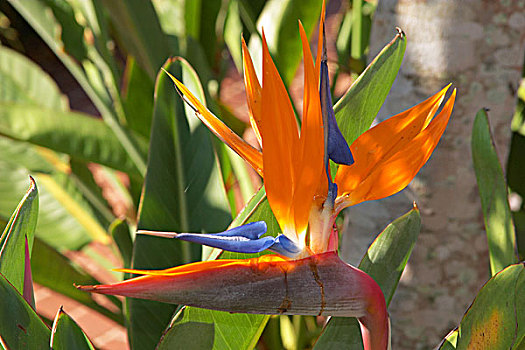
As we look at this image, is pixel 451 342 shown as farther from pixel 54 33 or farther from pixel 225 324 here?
pixel 54 33

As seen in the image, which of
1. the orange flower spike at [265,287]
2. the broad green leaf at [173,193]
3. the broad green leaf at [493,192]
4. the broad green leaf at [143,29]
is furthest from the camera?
the broad green leaf at [143,29]

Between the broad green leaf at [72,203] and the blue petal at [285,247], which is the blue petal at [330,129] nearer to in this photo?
the blue petal at [285,247]

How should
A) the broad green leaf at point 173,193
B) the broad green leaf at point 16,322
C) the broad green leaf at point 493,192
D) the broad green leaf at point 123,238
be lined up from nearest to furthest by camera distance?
1. the broad green leaf at point 16,322
2. the broad green leaf at point 493,192
3. the broad green leaf at point 173,193
4. the broad green leaf at point 123,238

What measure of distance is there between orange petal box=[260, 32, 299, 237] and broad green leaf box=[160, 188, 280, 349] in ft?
0.48

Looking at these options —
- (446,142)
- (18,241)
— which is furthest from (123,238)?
(446,142)

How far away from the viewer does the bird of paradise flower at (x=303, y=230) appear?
328 millimetres

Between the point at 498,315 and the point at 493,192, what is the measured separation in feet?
0.51

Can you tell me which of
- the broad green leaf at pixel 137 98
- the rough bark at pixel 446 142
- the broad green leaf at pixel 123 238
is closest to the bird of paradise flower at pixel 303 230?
the rough bark at pixel 446 142

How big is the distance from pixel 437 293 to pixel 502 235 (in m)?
0.17

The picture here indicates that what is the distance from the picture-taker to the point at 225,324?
0.53 metres

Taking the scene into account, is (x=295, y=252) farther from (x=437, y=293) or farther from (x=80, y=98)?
(x=80, y=98)

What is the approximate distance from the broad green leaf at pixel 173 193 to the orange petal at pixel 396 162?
334 millimetres

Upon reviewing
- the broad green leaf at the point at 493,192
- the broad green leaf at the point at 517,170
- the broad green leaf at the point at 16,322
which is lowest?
the broad green leaf at the point at 517,170

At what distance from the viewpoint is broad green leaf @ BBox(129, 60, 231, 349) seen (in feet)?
2.23
